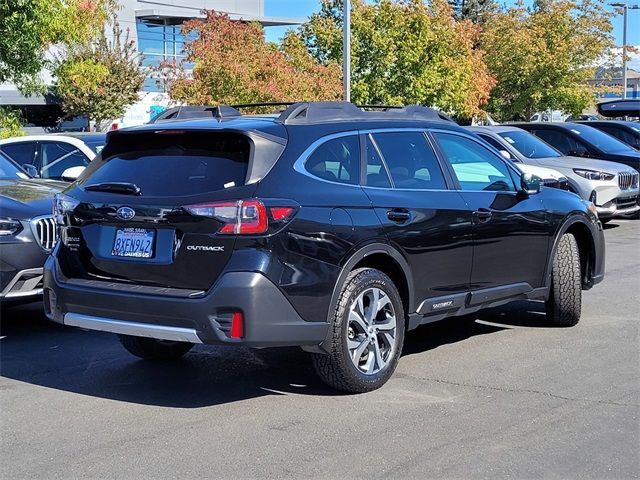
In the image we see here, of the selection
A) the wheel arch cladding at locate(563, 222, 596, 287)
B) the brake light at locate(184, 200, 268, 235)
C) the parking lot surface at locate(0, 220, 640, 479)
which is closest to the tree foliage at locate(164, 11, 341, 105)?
the wheel arch cladding at locate(563, 222, 596, 287)

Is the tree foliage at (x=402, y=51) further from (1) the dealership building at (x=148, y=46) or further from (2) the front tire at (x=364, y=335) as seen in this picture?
(2) the front tire at (x=364, y=335)

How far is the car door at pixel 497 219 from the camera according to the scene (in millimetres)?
6816

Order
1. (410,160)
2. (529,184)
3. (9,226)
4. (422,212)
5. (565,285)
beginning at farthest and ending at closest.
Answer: (565,285), (9,226), (529,184), (410,160), (422,212)

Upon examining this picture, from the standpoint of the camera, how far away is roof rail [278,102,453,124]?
598 centimetres

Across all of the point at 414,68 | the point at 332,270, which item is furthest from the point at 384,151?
the point at 414,68

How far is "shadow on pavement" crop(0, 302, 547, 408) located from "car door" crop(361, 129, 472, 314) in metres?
0.87

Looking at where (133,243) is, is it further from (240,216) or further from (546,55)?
(546,55)

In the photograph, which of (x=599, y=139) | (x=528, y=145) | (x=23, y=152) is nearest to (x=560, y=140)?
(x=599, y=139)

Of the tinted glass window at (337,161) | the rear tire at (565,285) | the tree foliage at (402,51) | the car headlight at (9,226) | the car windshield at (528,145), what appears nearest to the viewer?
the tinted glass window at (337,161)

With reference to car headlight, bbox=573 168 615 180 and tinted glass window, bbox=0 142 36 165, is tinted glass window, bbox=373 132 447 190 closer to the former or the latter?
tinted glass window, bbox=0 142 36 165

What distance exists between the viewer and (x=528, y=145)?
1614cm

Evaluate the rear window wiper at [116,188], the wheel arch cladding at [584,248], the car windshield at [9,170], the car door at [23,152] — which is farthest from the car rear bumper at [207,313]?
the car door at [23,152]

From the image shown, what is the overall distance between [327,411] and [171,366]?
1.67m

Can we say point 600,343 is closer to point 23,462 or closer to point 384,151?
point 384,151
